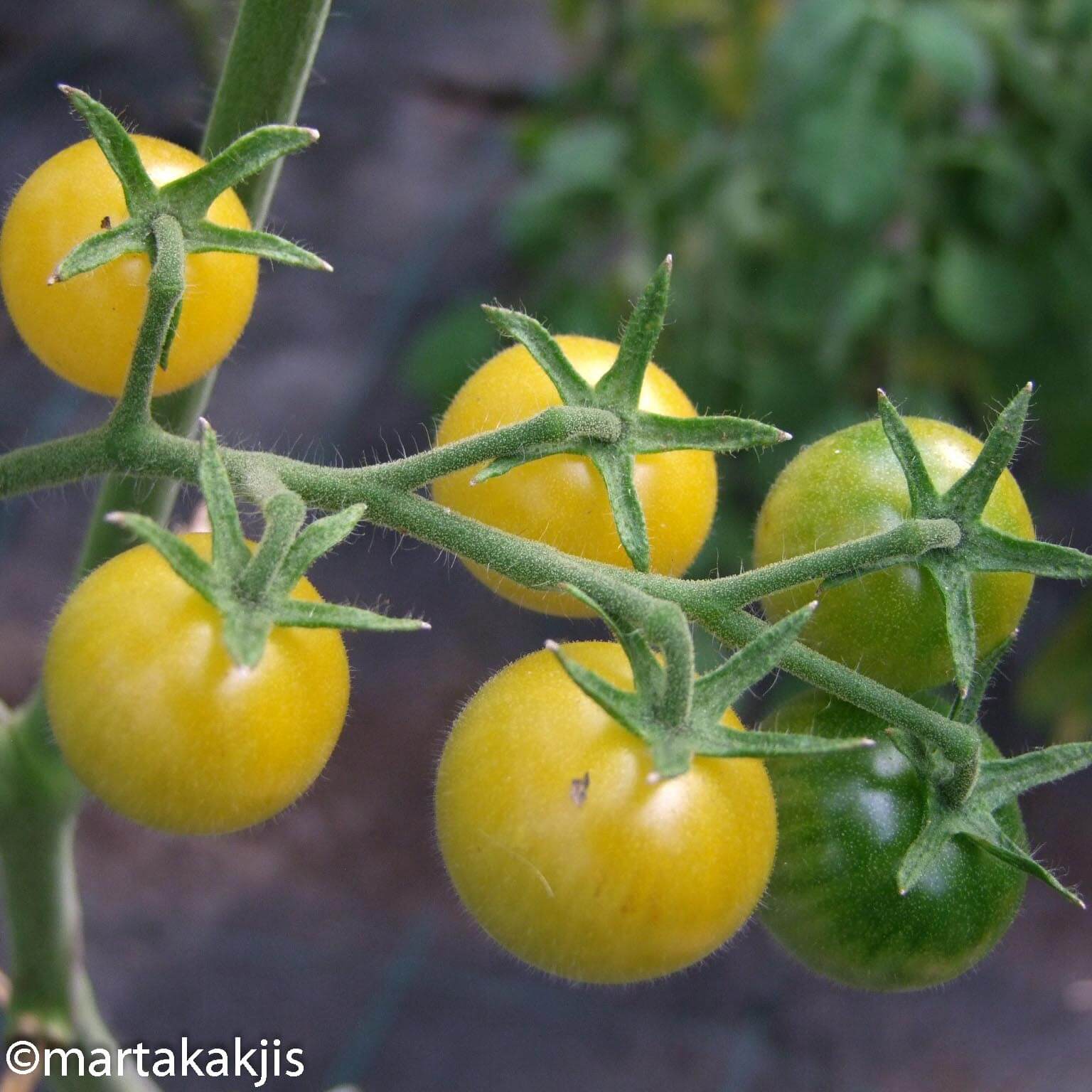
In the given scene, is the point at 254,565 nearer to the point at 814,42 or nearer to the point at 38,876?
the point at 38,876

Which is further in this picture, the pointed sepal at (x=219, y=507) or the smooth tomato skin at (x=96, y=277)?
the smooth tomato skin at (x=96, y=277)

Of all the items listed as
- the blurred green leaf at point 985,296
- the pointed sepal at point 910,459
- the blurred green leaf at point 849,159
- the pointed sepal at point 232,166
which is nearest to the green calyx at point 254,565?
the pointed sepal at point 232,166

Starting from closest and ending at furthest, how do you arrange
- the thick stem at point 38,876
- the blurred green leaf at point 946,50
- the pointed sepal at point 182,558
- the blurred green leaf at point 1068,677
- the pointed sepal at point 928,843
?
the pointed sepal at point 182,558
the pointed sepal at point 928,843
the thick stem at point 38,876
the blurred green leaf at point 946,50
the blurred green leaf at point 1068,677

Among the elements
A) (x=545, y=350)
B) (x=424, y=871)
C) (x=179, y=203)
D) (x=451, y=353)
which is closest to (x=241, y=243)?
(x=179, y=203)

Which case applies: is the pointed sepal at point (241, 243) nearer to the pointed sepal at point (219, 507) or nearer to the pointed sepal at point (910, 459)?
the pointed sepal at point (219, 507)

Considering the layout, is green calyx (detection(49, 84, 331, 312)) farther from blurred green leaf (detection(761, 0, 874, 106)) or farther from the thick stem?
blurred green leaf (detection(761, 0, 874, 106))

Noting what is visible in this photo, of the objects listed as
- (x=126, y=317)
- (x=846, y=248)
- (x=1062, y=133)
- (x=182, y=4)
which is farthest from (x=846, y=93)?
(x=182, y=4)

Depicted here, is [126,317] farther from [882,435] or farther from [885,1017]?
[885,1017]
